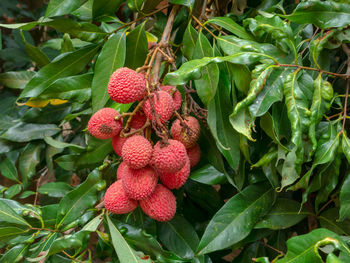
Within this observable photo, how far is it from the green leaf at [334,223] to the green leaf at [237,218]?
0.38 ft

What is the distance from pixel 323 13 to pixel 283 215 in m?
0.37

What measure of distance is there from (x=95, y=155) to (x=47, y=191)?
8.0 inches

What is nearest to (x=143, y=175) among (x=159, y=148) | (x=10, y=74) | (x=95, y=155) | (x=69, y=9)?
(x=159, y=148)

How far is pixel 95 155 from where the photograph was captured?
28.8 inches

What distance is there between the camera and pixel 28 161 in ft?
3.03

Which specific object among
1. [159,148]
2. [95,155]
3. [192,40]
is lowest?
[95,155]

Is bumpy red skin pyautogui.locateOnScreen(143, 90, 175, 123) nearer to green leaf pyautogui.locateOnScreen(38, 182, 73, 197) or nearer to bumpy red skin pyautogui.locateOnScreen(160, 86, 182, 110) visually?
bumpy red skin pyautogui.locateOnScreen(160, 86, 182, 110)

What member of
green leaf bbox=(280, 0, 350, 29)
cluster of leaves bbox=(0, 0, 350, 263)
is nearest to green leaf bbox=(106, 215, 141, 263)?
cluster of leaves bbox=(0, 0, 350, 263)

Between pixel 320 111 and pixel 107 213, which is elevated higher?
pixel 320 111

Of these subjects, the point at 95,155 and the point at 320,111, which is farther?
the point at 95,155

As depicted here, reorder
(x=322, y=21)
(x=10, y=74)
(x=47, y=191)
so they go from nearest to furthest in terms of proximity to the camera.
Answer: (x=322, y=21)
(x=47, y=191)
(x=10, y=74)

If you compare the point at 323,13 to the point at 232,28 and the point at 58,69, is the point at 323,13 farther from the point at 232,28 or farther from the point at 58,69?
the point at 58,69

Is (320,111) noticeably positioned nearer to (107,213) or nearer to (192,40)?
(192,40)

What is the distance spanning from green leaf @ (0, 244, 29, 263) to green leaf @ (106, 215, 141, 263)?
170mm
